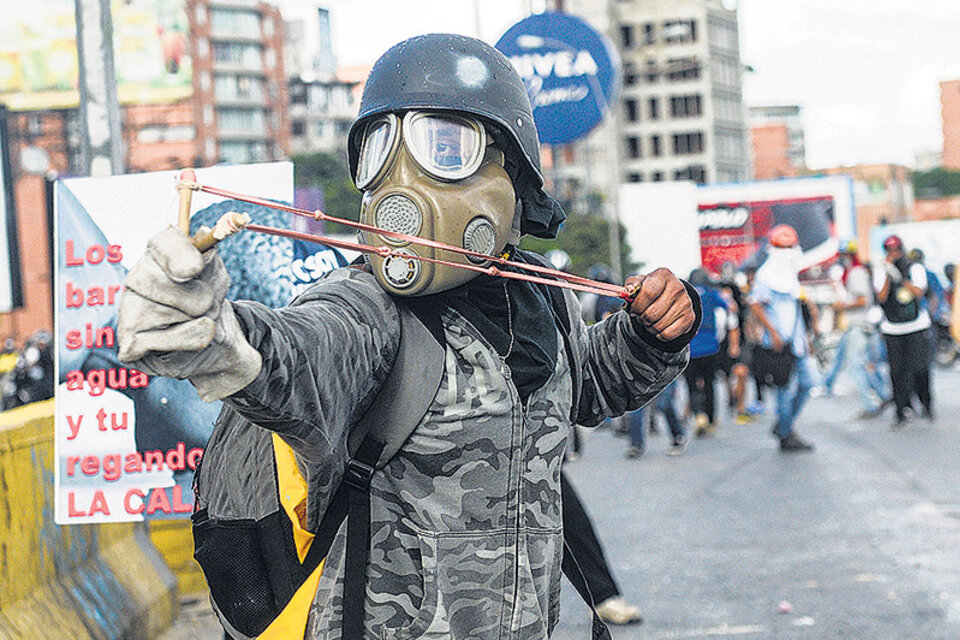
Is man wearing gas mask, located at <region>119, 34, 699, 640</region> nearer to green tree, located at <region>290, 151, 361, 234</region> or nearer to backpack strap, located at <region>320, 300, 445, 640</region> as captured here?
backpack strap, located at <region>320, 300, 445, 640</region>

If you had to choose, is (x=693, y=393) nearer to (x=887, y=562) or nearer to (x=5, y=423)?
(x=887, y=562)

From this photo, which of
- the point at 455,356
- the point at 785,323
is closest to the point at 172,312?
the point at 455,356

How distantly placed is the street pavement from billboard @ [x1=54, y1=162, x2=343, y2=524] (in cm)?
152

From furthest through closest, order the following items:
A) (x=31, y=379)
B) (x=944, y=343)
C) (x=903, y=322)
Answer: (x=944, y=343), (x=31, y=379), (x=903, y=322)

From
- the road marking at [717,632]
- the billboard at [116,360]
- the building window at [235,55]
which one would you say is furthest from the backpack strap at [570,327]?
the building window at [235,55]

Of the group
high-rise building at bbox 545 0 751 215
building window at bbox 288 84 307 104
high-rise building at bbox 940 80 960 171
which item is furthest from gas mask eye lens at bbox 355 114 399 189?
high-rise building at bbox 940 80 960 171

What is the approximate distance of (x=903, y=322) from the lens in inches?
460

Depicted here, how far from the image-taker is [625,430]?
1279cm

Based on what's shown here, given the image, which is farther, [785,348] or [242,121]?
[242,121]

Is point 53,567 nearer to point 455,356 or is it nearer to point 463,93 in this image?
point 455,356

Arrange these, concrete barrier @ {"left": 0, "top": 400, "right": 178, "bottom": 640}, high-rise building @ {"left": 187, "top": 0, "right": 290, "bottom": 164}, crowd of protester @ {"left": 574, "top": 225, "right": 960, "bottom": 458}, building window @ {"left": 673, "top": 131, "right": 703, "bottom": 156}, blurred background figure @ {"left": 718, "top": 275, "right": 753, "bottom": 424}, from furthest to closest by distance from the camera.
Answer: building window @ {"left": 673, "top": 131, "right": 703, "bottom": 156}, high-rise building @ {"left": 187, "top": 0, "right": 290, "bottom": 164}, blurred background figure @ {"left": 718, "top": 275, "right": 753, "bottom": 424}, crowd of protester @ {"left": 574, "top": 225, "right": 960, "bottom": 458}, concrete barrier @ {"left": 0, "top": 400, "right": 178, "bottom": 640}

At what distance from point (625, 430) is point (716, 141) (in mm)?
88459

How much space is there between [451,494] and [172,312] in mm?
822

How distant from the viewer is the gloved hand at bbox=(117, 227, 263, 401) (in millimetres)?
1745
